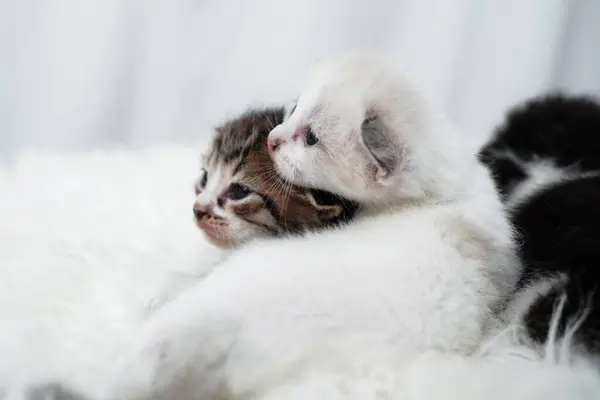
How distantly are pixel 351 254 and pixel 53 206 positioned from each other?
0.68 meters

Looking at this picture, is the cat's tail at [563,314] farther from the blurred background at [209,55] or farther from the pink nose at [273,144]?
the blurred background at [209,55]

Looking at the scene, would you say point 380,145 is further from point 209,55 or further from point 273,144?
point 209,55

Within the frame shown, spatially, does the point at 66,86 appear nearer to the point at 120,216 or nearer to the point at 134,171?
the point at 134,171

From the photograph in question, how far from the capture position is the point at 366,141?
85 cm

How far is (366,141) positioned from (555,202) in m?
0.28

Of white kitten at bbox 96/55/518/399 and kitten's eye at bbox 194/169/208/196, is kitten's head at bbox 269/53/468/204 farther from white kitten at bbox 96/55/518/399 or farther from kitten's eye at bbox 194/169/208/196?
kitten's eye at bbox 194/169/208/196

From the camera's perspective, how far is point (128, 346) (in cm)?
73

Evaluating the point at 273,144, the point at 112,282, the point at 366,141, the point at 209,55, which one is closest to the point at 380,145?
the point at 366,141

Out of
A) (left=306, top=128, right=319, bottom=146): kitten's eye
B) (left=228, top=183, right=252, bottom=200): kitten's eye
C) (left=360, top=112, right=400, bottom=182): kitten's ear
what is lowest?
(left=228, top=183, right=252, bottom=200): kitten's eye

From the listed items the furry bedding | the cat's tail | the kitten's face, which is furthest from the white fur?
the cat's tail

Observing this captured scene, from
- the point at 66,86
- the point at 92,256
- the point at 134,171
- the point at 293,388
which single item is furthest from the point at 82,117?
the point at 293,388

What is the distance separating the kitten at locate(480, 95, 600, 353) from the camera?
74 cm

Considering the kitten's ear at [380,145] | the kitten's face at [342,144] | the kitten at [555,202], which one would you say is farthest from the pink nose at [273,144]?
the kitten at [555,202]

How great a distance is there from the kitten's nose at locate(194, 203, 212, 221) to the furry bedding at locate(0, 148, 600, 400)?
77 mm
